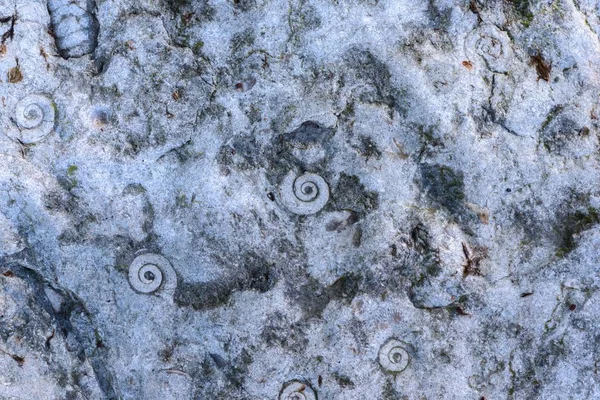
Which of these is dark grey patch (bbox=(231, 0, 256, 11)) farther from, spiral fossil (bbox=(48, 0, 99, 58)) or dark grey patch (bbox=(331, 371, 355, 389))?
dark grey patch (bbox=(331, 371, 355, 389))

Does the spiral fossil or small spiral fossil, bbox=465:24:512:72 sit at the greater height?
small spiral fossil, bbox=465:24:512:72

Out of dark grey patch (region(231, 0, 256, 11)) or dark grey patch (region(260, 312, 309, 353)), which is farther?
dark grey patch (region(231, 0, 256, 11))

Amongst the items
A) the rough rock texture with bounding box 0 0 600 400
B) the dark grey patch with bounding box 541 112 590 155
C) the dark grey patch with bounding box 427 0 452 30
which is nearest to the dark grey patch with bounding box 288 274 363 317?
the rough rock texture with bounding box 0 0 600 400

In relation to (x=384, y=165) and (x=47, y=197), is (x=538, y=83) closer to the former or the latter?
(x=384, y=165)

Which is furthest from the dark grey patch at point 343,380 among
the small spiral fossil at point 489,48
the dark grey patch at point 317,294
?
the small spiral fossil at point 489,48

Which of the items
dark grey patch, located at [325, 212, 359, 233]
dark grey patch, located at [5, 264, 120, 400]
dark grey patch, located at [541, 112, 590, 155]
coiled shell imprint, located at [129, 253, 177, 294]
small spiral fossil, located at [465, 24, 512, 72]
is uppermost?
small spiral fossil, located at [465, 24, 512, 72]

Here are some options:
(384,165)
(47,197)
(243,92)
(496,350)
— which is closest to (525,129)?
(384,165)

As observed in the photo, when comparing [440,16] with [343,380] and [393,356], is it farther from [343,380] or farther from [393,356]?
[343,380]
